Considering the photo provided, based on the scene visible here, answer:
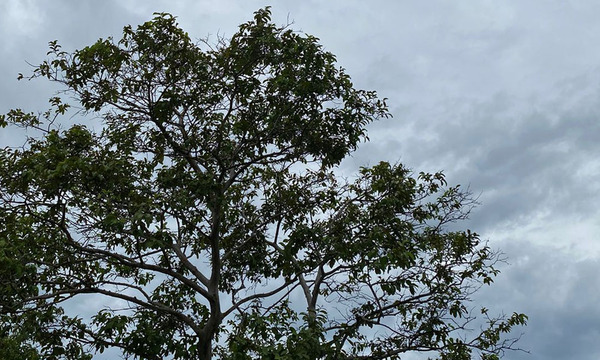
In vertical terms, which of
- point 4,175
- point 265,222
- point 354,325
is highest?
point 265,222

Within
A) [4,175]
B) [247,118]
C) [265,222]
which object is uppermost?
[247,118]

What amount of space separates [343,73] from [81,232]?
5.96 meters

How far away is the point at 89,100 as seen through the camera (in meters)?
13.7

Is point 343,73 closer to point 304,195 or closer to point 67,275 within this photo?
Result: point 304,195

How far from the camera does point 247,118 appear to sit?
45.0ft

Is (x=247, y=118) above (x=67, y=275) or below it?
above

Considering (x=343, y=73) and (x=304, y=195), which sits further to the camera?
(x=304, y=195)

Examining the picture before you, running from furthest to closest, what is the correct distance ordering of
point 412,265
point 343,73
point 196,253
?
point 196,253, point 343,73, point 412,265

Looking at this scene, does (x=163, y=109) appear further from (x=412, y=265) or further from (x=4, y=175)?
(x=412, y=265)

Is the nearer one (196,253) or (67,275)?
(67,275)

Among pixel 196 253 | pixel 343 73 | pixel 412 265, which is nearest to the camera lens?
pixel 412 265

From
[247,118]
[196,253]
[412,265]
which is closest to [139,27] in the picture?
[247,118]

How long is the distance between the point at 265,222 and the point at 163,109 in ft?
11.5

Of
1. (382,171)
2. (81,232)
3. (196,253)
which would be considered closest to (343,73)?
(382,171)
